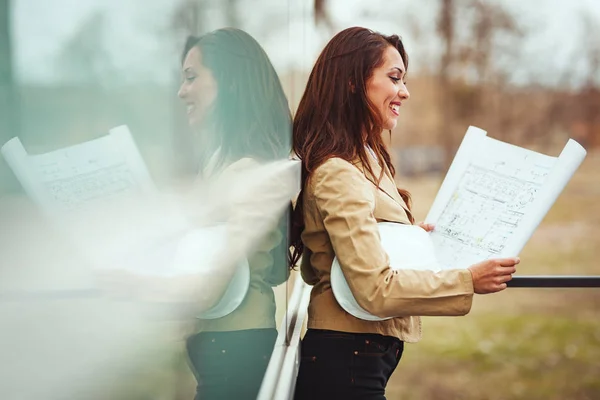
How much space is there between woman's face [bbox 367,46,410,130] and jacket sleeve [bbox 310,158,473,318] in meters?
0.17

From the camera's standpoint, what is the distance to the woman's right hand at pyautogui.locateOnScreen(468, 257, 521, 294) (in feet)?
4.25

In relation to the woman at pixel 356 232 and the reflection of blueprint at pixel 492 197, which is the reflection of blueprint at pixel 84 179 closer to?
the woman at pixel 356 232

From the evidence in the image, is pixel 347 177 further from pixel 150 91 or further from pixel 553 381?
pixel 553 381

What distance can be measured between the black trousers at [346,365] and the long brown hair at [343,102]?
0.80ft

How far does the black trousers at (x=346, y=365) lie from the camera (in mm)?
1348

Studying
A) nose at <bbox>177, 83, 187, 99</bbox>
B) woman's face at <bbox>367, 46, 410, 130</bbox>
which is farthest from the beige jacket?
nose at <bbox>177, 83, 187, 99</bbox>

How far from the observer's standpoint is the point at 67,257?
366mm

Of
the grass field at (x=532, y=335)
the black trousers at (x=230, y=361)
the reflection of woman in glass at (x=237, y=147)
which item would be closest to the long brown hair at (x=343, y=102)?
the reflection of woman in glass at (x=237, y=147)

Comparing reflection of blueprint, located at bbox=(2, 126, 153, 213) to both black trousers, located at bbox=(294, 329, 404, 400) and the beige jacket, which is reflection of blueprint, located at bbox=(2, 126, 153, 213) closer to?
the beige jacket

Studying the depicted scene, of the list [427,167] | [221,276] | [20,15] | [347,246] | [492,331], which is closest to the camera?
[20,15]

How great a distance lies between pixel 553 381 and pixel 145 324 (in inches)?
310

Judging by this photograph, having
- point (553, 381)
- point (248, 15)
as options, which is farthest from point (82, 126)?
point (553, 381)

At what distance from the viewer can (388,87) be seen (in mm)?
1425

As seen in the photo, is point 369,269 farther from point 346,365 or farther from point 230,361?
point 230,361
